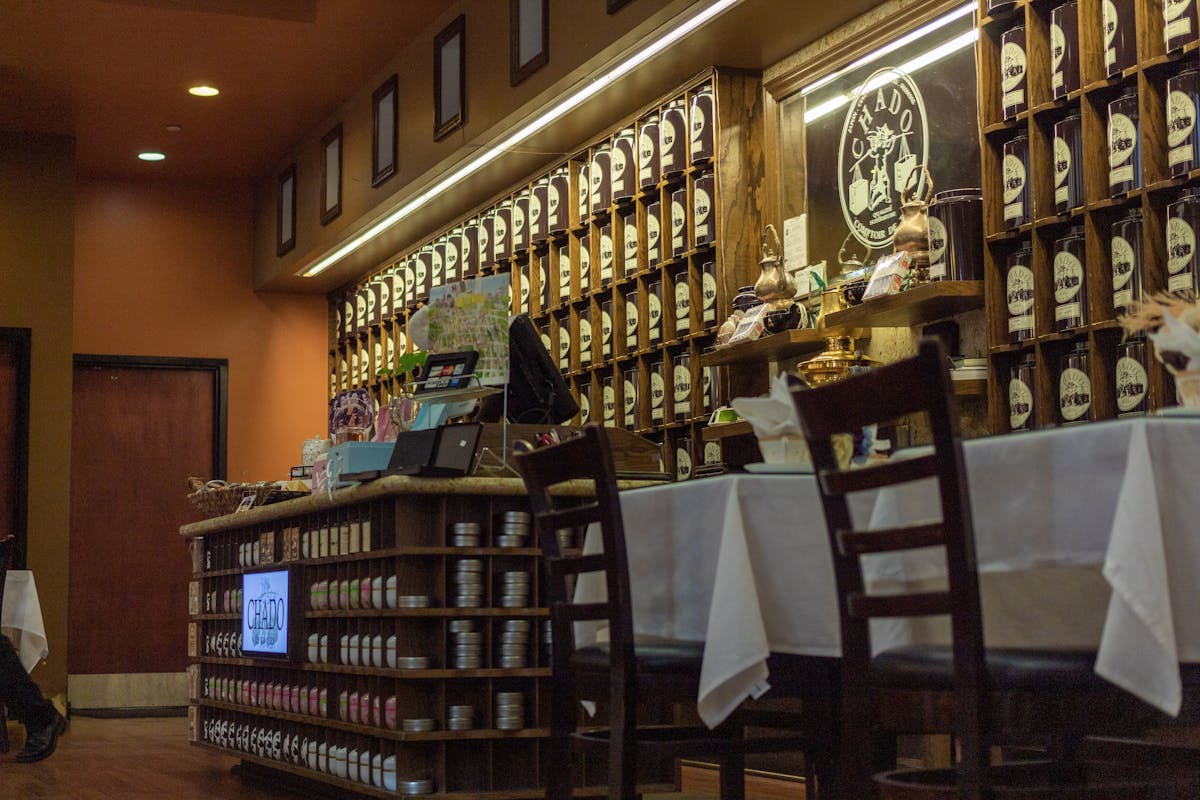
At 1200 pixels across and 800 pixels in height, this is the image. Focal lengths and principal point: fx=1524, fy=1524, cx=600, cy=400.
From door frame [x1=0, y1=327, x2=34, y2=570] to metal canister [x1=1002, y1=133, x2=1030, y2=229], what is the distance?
6.35 m

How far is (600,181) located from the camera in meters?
6.60

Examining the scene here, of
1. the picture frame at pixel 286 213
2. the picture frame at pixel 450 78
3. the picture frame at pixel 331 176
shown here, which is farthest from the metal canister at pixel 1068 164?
the picture frame at pixel 286 213

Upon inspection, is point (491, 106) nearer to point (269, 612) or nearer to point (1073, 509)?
point (269, 612)

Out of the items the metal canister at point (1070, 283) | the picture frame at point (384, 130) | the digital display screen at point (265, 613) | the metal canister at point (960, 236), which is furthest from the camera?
the picture frame at point (384, 130)

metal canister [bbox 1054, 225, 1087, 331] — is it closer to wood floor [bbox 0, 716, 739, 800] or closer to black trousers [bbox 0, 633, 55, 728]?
wood floor [bbox 0, 716, 739, 800]

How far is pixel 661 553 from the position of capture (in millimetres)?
2867

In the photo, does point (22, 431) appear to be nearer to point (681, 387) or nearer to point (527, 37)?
point (527, 37)

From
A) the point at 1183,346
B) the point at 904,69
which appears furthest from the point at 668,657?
the point at 904,69

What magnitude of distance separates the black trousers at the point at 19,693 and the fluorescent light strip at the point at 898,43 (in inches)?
148

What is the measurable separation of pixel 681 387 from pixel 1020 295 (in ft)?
6.43

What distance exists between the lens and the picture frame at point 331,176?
8633mm

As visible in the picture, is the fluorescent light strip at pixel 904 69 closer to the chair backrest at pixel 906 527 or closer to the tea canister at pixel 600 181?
the tea canister at pixel 600 181

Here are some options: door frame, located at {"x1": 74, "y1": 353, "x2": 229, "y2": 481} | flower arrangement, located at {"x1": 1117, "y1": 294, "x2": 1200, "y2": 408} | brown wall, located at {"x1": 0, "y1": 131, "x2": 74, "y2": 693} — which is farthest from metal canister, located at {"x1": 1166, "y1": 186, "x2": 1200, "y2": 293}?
door frame, located at {"x1": 74, "y1": 353, "x2": 229, "y2": 481}

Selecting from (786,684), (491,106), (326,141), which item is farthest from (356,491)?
(326,141)
